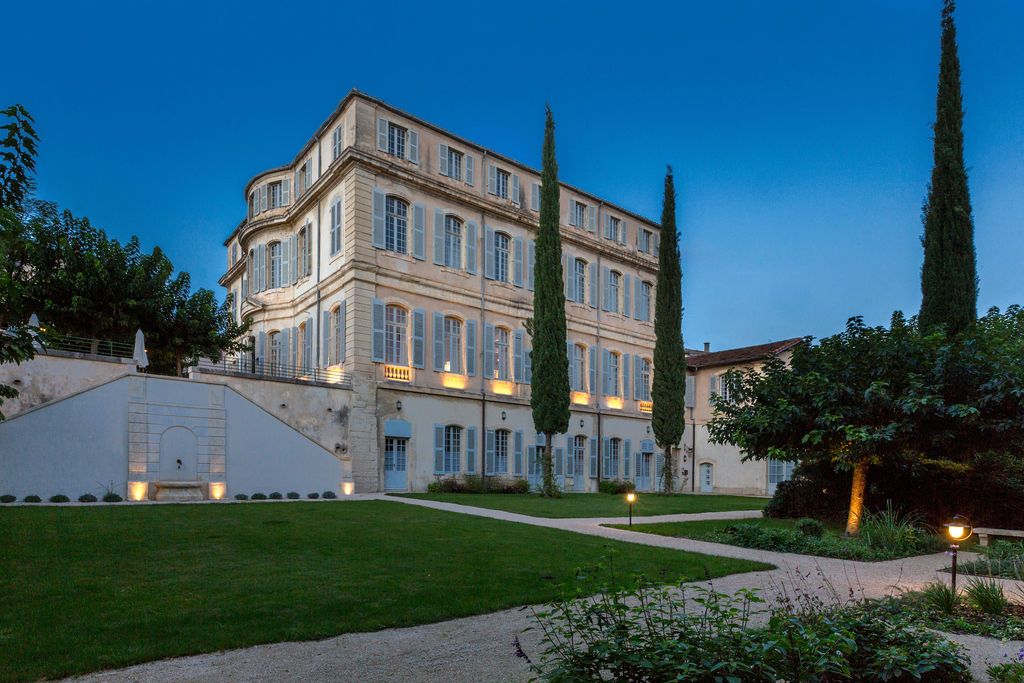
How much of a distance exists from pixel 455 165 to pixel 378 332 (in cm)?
791

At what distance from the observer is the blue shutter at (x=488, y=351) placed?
2559 cm

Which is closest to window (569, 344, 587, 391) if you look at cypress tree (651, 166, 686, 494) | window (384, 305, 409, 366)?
cypress tree (651, 166, 686, 494)

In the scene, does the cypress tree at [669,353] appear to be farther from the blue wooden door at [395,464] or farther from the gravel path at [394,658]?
the gravel path at [394,658]

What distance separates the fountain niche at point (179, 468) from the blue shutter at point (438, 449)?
317 inches

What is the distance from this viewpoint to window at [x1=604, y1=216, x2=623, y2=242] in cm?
3198

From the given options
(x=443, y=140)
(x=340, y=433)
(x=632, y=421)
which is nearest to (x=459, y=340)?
(x=340, y=433)

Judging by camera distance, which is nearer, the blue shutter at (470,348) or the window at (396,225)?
the window at (396,225)

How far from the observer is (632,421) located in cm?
3150

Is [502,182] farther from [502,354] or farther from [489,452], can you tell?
[489,452]

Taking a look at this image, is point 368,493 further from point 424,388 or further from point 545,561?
point 545,561

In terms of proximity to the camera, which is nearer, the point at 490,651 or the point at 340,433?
the point at 490,651

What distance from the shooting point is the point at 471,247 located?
25609 mm

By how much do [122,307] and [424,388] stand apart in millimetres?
9991

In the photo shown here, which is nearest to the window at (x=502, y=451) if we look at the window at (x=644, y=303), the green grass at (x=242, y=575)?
the window at (x=644, y=303)
